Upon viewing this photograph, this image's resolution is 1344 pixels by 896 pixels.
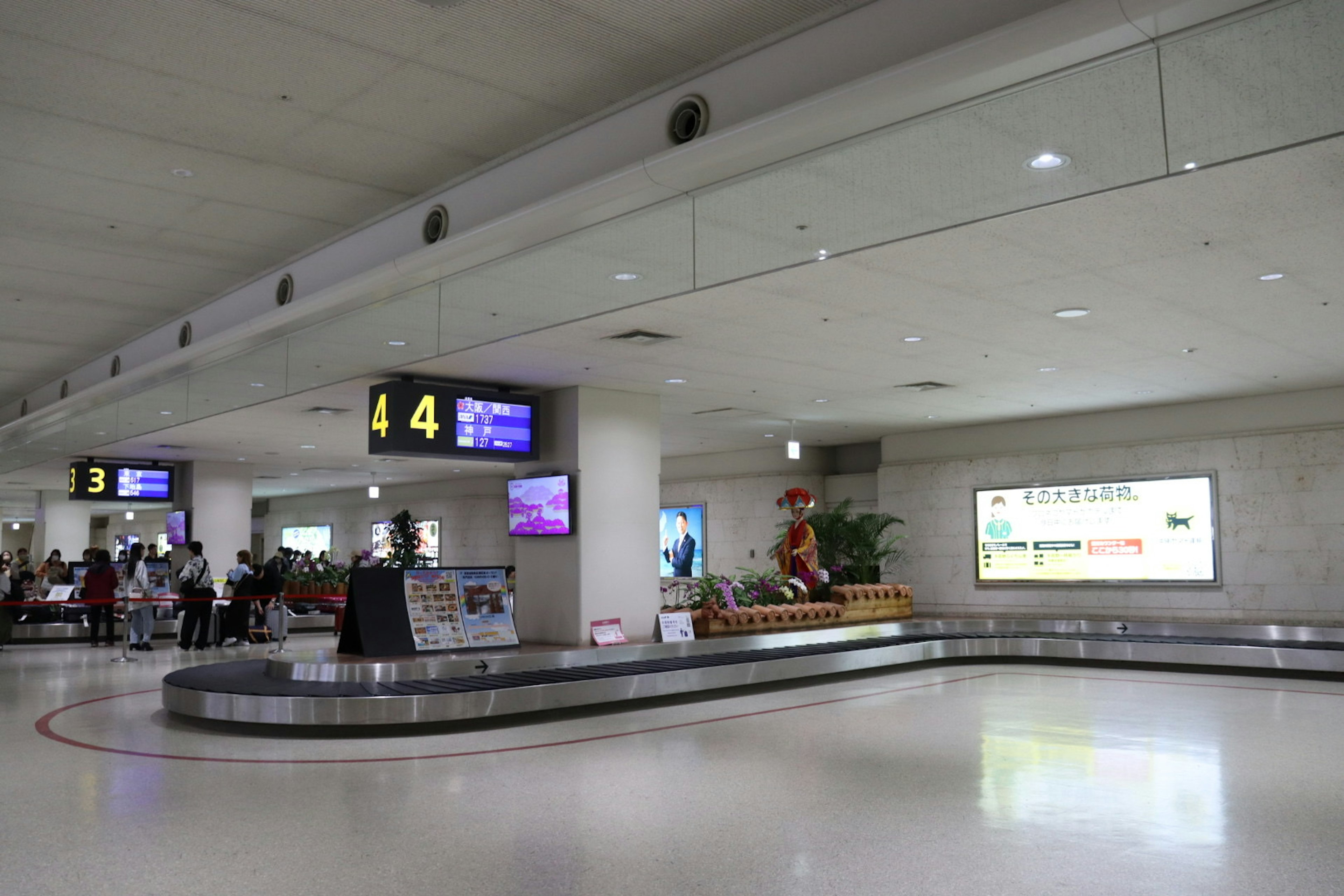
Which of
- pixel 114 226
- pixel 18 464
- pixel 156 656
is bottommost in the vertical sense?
pixel 156 656

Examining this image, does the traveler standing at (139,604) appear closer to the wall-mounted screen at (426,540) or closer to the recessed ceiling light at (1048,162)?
the wall-mounted screen at (426,540)

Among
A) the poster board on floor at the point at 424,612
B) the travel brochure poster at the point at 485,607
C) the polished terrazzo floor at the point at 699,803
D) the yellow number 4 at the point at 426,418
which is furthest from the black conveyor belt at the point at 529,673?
the yellow number 4 at the point at 426,418

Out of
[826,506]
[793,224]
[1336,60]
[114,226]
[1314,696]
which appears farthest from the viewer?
[826,506]

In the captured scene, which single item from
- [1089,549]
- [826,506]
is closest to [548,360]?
[1089,549]

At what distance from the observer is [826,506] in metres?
22.5

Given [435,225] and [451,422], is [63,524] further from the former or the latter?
[435,225]

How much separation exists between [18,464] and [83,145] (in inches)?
584

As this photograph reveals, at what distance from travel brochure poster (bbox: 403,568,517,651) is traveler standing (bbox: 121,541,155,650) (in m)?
7.16

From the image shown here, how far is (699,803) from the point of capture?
5961 mm

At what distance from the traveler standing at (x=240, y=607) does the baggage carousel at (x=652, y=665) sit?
202 inches

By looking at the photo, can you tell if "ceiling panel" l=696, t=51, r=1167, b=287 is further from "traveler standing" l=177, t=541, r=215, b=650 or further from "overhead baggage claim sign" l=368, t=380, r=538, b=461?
"traveler standing" l=177, t=541, r=215, b=650

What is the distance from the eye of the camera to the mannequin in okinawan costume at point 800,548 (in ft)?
50.7

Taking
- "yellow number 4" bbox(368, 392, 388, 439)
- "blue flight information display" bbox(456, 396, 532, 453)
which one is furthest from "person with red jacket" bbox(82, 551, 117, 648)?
"blue flight information display" bbox(456, 396, 532, 453)

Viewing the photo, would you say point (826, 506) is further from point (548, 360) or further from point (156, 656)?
point (156, 656)
